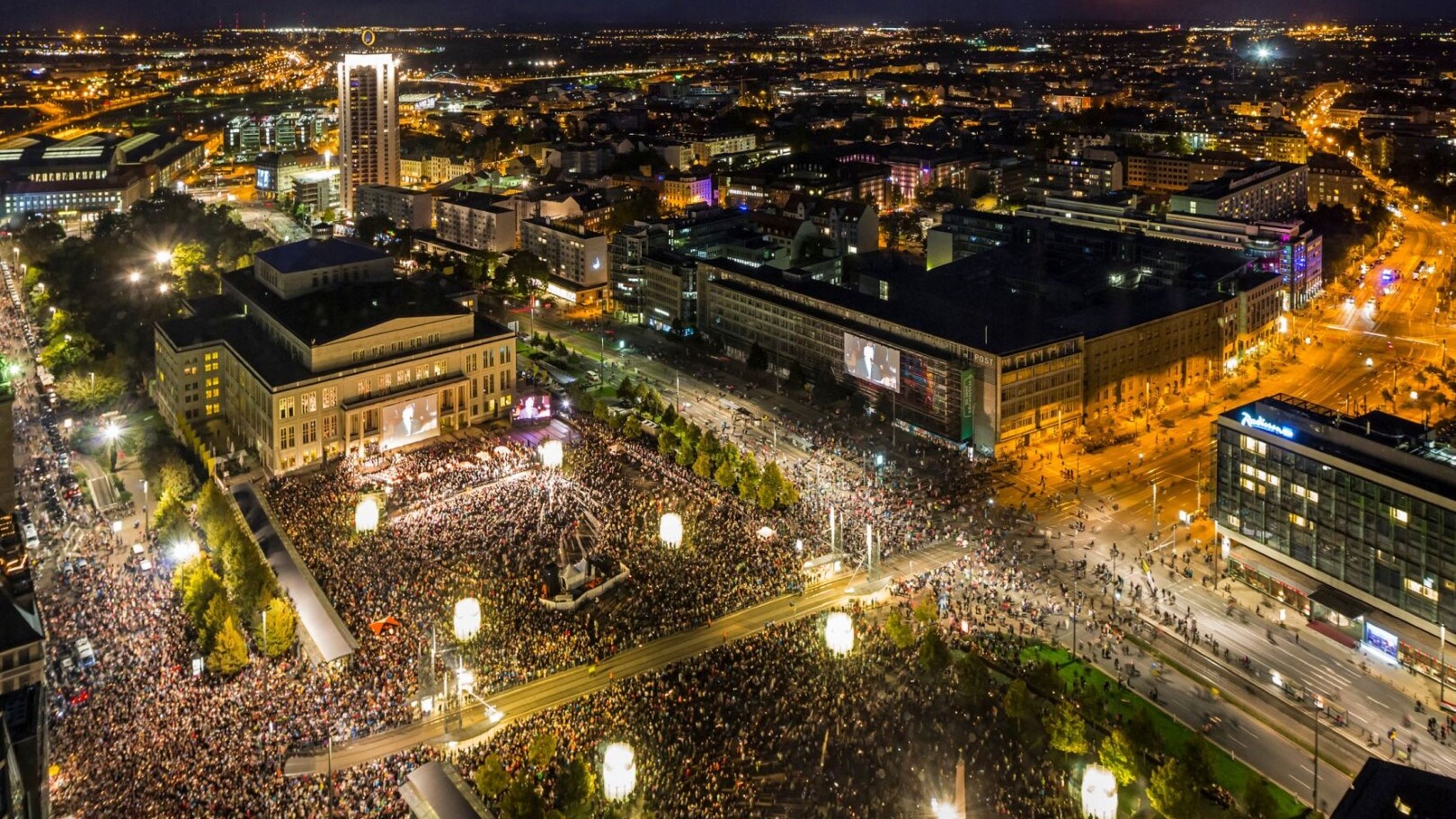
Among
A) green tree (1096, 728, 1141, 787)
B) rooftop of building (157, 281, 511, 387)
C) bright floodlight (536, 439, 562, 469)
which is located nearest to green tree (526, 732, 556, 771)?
green tree (1096, 728, 1141, 787)

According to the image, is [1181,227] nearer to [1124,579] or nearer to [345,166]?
[1124,579]

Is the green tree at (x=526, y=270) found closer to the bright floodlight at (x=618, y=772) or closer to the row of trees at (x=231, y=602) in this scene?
the row of trees at (x=231, y=602)

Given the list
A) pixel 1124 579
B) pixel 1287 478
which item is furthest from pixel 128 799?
pixel 1287 478

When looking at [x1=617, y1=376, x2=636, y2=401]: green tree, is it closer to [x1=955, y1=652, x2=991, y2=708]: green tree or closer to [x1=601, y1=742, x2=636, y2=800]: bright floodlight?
[x1=955, y1=652, x2=991, y2=708]: green tree

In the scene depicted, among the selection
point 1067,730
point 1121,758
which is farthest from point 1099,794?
A: point 1067,730

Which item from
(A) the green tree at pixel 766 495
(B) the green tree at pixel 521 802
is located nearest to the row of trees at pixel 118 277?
(A) the green tree at pixel 766 495

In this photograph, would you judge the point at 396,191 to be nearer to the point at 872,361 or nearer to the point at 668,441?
the point at 872,361
